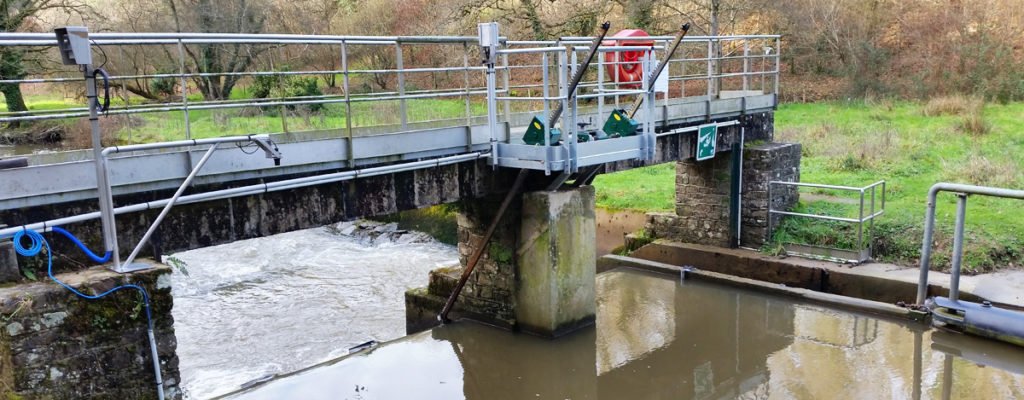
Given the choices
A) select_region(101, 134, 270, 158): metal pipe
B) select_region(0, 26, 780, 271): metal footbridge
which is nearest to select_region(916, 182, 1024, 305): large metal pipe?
select_region(0, 26, 780, 271): metal footbridge

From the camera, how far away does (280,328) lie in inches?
457

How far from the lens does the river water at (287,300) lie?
1034 centimetres

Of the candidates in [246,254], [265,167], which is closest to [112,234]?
[265,167]

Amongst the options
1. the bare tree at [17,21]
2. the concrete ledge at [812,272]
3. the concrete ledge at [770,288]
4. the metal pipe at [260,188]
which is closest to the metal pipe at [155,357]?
the metal pipe at [260,188]

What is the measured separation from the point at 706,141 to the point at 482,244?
4.43 meters

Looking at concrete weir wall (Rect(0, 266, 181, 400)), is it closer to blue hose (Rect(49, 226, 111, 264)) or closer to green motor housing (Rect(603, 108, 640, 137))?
blue hose (Rect(49, 226, 111, 264))

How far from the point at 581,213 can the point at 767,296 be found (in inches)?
146

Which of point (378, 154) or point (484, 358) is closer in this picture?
point (378, 154)

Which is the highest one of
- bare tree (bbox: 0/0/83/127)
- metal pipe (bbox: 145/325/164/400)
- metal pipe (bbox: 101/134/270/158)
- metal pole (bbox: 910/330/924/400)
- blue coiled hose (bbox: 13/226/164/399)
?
bare tree (bbox: 0/0/83/127)

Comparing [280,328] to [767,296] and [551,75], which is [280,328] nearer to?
[767,296]

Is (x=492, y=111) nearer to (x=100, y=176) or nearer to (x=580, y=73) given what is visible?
(x=580, y=73)

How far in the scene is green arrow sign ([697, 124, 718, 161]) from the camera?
38.4ft

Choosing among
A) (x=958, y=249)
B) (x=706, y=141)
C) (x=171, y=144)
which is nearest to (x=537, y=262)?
(x=706, y=141)

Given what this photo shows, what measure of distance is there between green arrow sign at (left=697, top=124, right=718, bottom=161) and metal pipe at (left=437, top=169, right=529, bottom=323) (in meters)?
3.72
